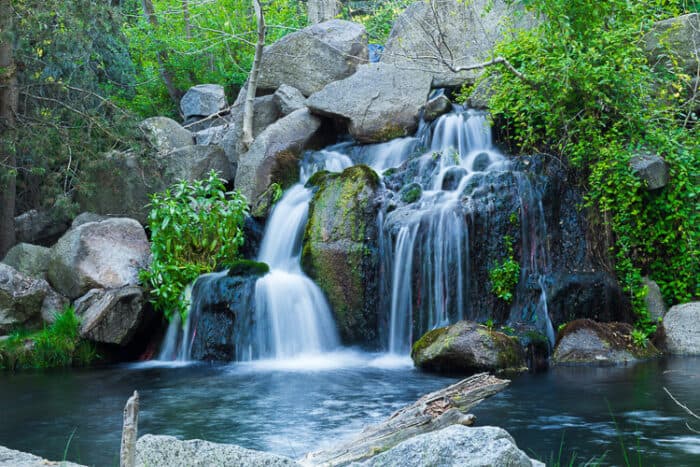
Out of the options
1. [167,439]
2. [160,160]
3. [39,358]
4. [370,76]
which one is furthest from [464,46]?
[167,439]

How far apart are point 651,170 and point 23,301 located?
28.6 ft

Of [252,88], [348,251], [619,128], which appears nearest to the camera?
[348,251]

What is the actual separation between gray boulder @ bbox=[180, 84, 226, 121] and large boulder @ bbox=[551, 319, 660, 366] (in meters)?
11.4

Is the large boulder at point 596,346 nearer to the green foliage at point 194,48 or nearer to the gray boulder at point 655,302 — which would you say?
the gray boulder at point 655,302

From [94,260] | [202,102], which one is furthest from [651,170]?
[202,102]

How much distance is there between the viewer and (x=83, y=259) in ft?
35.8

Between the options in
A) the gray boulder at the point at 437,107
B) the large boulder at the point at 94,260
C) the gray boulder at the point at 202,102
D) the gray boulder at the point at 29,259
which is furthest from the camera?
the gray boulder at the point at 202,102

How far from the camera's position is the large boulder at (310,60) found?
607 inches

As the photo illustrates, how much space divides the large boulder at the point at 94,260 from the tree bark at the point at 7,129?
164 cm

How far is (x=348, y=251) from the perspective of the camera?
34.9ft

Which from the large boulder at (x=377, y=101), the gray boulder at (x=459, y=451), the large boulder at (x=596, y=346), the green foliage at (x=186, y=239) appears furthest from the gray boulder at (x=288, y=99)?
the gray boulder at (x=459, y=451)

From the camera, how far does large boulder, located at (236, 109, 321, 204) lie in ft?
42.8

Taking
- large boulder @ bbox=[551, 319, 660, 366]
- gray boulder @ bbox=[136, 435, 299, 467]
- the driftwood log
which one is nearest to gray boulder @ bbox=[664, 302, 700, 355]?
large boulder @ bbox=[551, 319, 660, 366]

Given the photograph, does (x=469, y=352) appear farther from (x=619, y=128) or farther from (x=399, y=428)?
(x=619, y=128)
